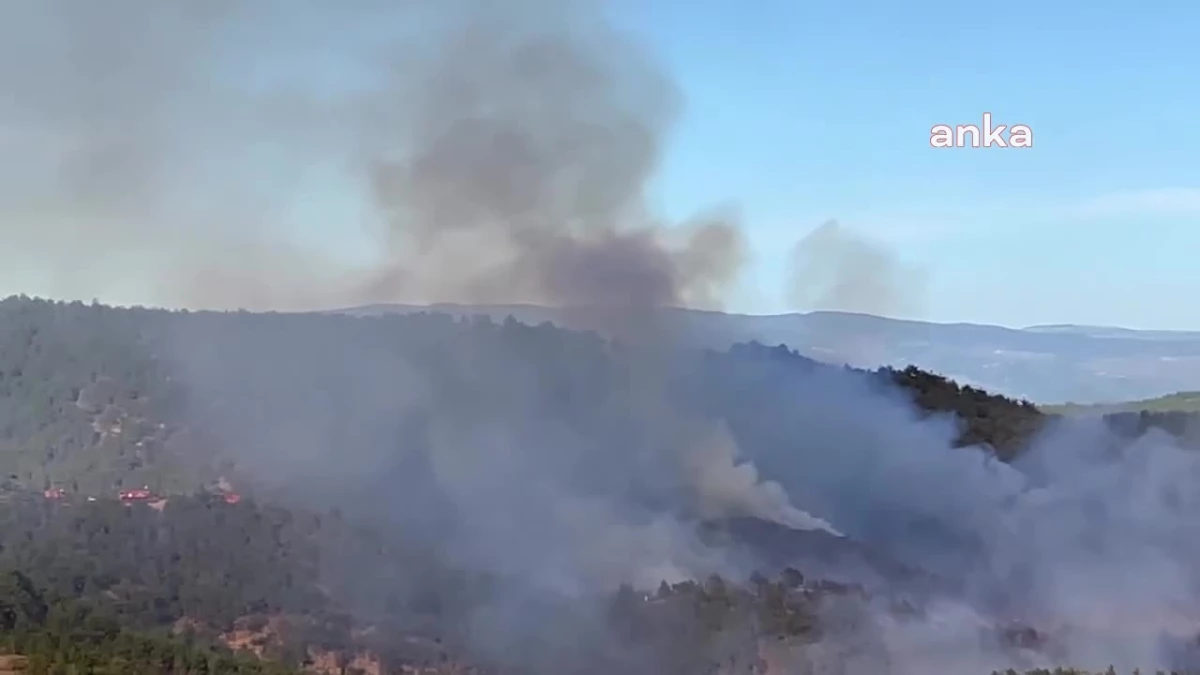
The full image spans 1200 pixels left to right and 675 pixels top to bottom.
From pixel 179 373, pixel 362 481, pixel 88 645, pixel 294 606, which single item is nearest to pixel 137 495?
pixel 362 481

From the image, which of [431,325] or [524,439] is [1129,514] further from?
[431,325]

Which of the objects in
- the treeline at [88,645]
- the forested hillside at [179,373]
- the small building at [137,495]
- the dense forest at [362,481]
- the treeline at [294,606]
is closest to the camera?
the treeline at [88,645]

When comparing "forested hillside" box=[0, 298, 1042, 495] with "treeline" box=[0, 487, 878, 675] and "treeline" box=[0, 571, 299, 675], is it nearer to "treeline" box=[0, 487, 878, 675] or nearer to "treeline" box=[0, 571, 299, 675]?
"treeline" box=[0, 487, 878, 675]

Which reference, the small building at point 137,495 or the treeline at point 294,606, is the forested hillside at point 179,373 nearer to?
the small building at point 137,495

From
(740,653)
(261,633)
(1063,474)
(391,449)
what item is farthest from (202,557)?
(1063,474)

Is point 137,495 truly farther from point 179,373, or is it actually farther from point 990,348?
point 990,348

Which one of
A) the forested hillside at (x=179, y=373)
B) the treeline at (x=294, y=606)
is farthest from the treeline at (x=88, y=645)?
the forested hillside at (x=179, y=373)
